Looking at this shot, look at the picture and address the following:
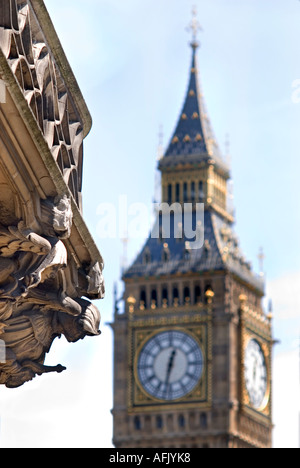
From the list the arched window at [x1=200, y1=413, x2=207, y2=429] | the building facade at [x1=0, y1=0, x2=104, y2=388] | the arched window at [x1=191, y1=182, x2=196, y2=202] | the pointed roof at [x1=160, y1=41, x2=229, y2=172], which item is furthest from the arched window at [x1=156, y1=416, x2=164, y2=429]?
the building facade at [x1=0, y1=0, x2=104, y2=388]

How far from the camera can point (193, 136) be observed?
4222 inches

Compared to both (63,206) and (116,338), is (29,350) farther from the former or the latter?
(116,338)

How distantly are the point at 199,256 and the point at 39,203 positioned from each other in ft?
274

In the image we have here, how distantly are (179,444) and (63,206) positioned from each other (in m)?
80.2

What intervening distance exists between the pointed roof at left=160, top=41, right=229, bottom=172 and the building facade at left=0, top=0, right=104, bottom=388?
8415cm

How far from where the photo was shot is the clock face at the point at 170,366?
328ft

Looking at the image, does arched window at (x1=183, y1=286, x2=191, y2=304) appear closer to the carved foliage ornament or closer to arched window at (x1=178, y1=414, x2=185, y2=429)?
arched window at (x1=178, y1=414, x2=185, y2=429)

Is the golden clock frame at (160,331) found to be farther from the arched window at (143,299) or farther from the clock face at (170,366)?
the arched window at (143,299)

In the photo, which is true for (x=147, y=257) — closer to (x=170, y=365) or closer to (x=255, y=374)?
(x=170, y=365)

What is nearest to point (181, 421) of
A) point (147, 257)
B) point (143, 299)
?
point (143, 299)

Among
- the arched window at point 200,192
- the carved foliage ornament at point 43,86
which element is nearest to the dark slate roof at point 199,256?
the arched window at point 200,192

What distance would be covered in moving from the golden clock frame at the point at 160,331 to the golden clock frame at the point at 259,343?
6.44 feet
